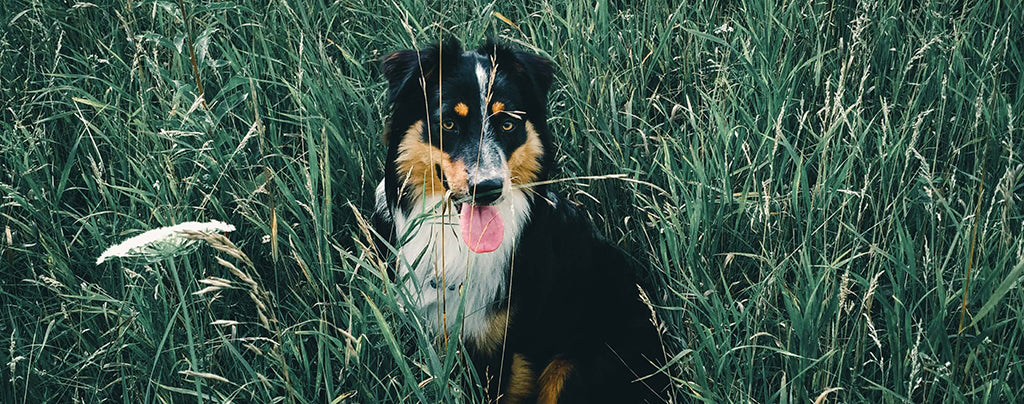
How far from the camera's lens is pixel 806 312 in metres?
1.85

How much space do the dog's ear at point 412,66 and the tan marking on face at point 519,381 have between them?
0.94 meters

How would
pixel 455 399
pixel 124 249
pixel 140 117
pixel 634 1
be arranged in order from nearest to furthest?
1. pixel 124 249
2. pixel 455 399
3. pixel 140 117
4. pixel 634 1

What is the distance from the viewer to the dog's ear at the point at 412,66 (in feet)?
7.50

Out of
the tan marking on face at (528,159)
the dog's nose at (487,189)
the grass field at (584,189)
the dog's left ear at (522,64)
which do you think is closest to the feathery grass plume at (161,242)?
the grass field at (584,189)

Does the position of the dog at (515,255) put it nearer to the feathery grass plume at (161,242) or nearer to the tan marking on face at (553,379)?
the tan marking on face at (553,379)

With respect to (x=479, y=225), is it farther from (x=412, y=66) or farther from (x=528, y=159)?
(x=412, y=66)

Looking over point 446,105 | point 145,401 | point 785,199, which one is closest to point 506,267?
point 446,105

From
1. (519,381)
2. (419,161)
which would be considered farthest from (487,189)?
(519,381)

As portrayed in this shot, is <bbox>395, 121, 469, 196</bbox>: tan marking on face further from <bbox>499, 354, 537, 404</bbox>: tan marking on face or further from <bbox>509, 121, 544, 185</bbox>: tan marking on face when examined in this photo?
<bbox>499, 354, 537, 404</bbox>: tan marking on face

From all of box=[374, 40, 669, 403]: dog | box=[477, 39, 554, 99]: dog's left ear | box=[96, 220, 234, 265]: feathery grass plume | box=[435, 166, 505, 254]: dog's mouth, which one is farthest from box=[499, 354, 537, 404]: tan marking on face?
box=[96, 220, 234, 265]: feathery grass plume

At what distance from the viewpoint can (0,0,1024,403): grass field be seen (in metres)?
1.90

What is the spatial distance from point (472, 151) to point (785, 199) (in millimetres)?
972

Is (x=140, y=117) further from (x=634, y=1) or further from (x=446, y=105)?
(x=634, y=1)

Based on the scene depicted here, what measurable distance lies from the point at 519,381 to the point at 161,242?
4.41 feet
